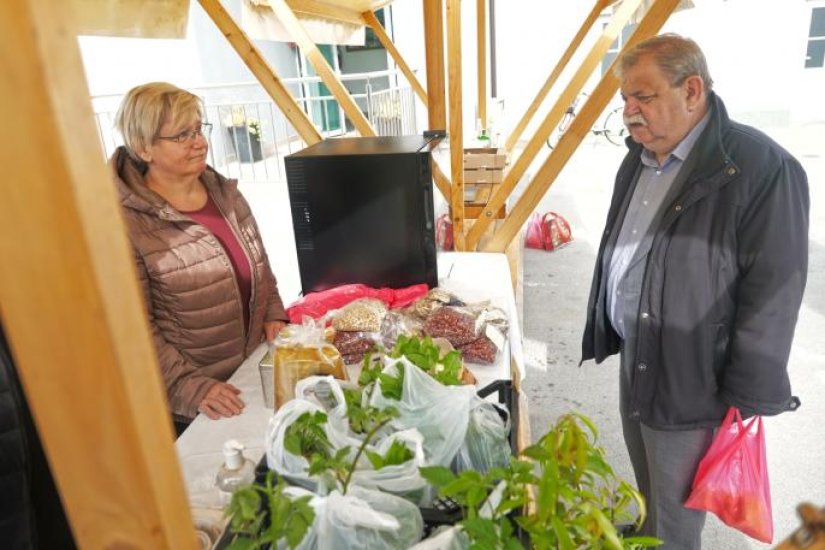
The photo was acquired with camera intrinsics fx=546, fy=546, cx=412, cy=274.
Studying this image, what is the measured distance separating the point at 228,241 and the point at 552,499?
4.72ft

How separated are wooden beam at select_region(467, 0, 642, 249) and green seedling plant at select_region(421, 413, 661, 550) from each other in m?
2.44

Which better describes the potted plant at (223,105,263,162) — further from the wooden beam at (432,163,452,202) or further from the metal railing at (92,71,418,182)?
the wooden beam at (432,163,452,202)

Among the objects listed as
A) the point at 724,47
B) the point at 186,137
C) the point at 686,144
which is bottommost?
the point at 686,144

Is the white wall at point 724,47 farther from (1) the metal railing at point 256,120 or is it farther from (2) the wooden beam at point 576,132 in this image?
(2) the wooden beam at point 576,132

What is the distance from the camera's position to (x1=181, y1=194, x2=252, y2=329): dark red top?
1.80 metres

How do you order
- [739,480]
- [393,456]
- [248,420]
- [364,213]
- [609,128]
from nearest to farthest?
[393,456] < [248,420] < [739,480] < [364,213] < [609,128]

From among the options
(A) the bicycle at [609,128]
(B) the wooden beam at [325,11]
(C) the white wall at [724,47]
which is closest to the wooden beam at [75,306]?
(B) the wooden beam at [325,11]

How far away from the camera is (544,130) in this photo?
3176 millimetres

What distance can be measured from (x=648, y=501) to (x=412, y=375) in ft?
4.89

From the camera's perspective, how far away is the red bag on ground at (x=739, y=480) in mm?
1630

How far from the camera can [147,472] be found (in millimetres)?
419

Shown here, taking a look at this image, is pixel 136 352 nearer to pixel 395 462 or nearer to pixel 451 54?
pixel 395 462

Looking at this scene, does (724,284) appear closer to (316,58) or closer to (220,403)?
(220,403)

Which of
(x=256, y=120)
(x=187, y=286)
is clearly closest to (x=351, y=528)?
(x=187, y=286)
